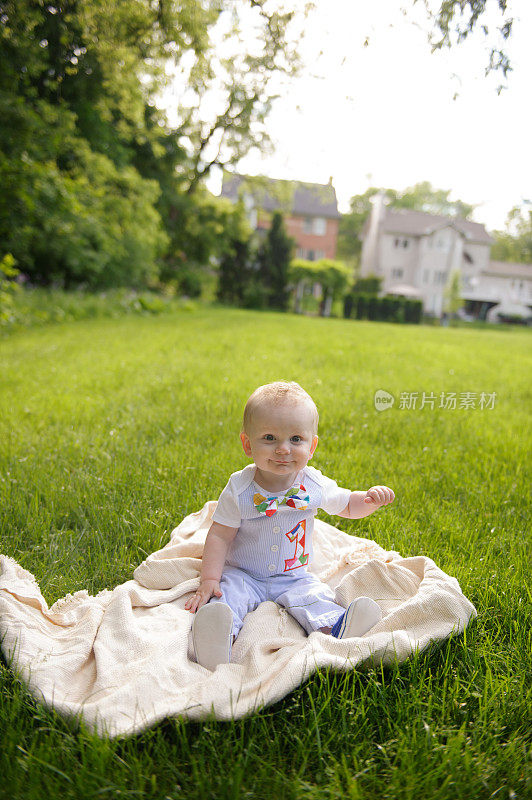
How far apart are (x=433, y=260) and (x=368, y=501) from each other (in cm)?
4014

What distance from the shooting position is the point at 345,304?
1115 inches

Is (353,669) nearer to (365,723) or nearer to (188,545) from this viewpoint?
(365,723)

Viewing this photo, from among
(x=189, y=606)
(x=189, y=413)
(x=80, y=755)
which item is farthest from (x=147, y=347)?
(x=80, y=755)

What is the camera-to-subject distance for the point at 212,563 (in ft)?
6.51

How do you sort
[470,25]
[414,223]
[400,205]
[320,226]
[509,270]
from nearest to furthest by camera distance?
[470,25], [414,223], [320,226], [509,270], [400,205]

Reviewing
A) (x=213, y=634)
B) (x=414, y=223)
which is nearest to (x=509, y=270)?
(x=414, y=223)

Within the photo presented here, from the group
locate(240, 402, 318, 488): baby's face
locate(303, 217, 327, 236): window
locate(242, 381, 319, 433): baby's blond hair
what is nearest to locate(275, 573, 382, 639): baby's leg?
locate(240, 402, 318, 488): baby's face

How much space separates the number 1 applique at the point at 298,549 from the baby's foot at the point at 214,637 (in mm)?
436

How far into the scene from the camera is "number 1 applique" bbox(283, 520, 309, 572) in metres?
2.08

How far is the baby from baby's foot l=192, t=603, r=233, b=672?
0.37 ft

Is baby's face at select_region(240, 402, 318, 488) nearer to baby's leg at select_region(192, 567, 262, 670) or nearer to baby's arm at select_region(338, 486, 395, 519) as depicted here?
baby's arm at select_region(338, 486, 395, 519)

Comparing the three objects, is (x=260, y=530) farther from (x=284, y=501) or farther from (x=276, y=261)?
(x=276, y=261)

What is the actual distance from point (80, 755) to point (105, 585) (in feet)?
2.76

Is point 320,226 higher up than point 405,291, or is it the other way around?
point 320,226
